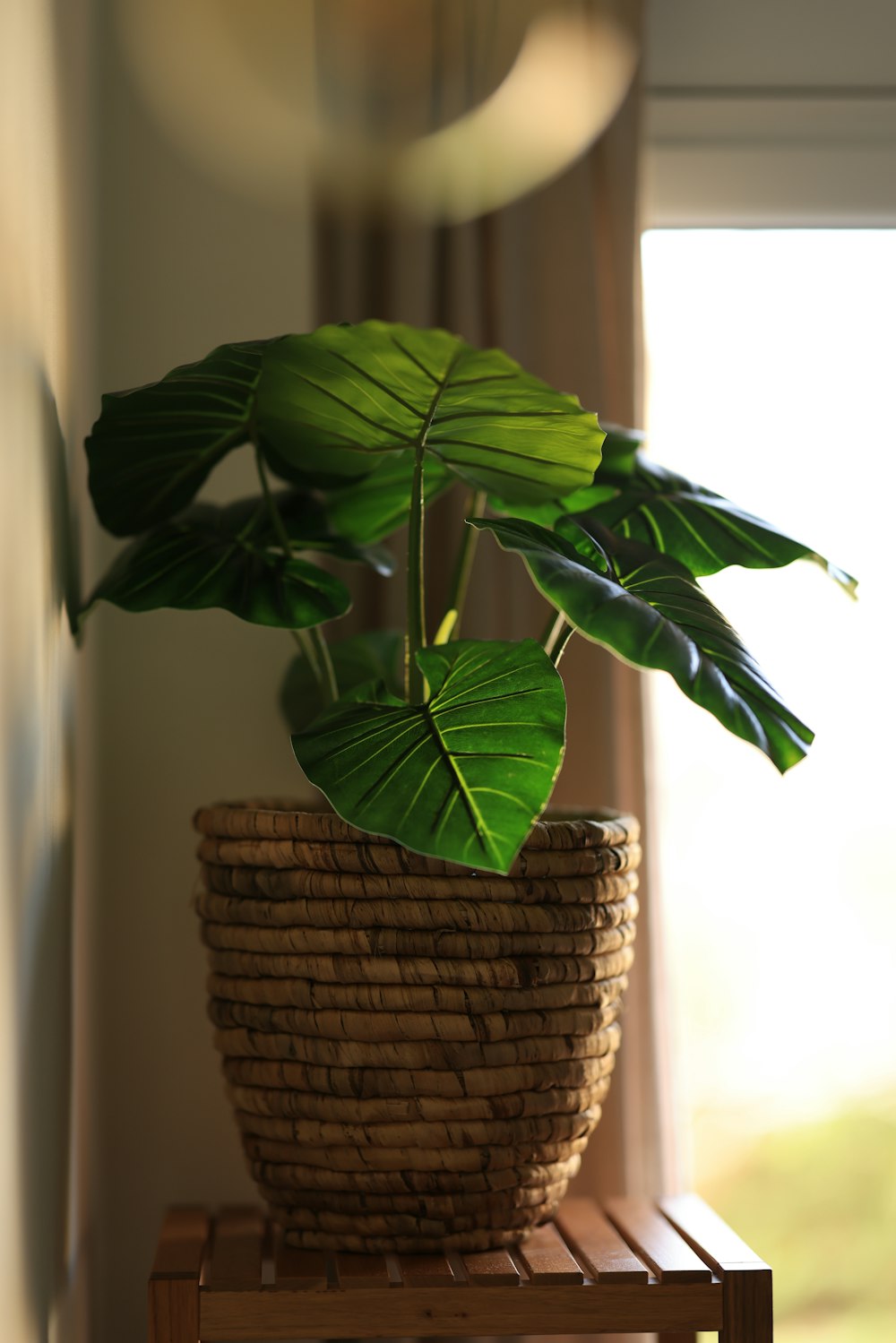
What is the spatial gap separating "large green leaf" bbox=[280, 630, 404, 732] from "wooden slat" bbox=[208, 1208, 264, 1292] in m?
0.49

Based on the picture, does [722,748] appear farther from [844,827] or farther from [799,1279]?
[799,1279]

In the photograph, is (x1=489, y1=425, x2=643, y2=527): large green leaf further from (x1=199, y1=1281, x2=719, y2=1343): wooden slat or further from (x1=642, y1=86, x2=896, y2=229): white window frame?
(x1=199, y1=1281, x2=719, y2=1343): wooden slat

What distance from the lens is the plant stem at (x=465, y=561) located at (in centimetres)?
125

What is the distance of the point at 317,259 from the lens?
A: 1.49 metres

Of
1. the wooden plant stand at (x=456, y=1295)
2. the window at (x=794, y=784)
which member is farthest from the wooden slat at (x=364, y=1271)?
the window at (x=794, y=784)

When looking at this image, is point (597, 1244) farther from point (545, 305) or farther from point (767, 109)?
point (767, 109)

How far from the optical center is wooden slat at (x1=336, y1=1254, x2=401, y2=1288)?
3.14 feet

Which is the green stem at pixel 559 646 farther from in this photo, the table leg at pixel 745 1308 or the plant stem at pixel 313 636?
the table leg at pixel 745 1308

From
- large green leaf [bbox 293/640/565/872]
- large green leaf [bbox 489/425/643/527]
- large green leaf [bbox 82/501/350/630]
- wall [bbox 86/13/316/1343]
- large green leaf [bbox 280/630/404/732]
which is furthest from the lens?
wall [bbox 86/13/316/1343]

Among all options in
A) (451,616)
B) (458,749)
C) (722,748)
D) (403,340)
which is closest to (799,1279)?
(722,748)

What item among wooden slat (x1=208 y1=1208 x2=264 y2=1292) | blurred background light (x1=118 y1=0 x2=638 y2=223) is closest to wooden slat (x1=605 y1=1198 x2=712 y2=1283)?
wooden slat (x1=208 y1=1208 x2=264 y2=1292)

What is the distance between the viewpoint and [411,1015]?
0.96 m

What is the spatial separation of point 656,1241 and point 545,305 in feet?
3.29

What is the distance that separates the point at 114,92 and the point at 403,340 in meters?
0.84
